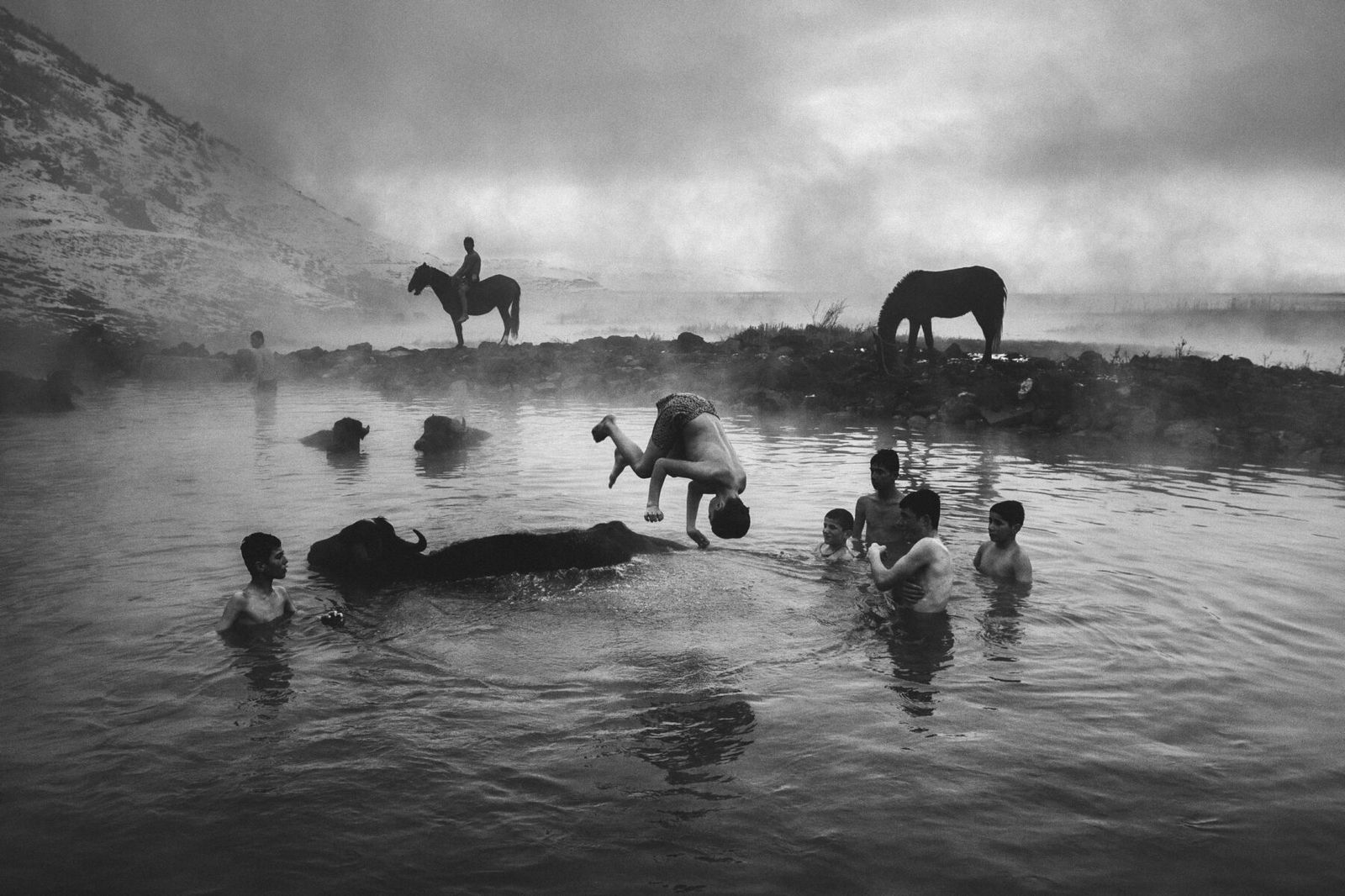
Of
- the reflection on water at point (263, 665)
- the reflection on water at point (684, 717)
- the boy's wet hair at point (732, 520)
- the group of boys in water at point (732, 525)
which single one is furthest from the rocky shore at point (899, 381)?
the reflection on water at point (263, 665)

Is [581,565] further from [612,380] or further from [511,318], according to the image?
[511,318]

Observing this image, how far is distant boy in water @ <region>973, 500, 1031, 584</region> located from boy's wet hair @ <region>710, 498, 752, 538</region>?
Answer: 2.28 metres

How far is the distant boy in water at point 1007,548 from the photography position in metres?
7.54

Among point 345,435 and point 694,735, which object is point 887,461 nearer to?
point 694,735

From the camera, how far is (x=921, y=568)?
693 cm

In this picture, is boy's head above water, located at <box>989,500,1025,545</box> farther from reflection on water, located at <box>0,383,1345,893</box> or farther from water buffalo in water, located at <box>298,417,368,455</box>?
water buffalo in water, located at <box>298,417,368,455</box>

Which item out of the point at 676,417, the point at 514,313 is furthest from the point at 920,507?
the point at 514,313

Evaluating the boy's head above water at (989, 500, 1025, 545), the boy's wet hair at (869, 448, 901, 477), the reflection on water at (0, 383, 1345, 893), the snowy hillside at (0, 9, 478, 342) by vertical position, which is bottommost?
the reflection on water at (0, 383, 1345, 893)

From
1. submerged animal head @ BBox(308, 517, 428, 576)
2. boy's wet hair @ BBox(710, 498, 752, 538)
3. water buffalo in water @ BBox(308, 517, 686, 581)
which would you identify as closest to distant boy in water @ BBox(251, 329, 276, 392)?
water buffalo in water @ BBox(308, 517, 686, 581)

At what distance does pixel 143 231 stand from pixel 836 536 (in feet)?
190

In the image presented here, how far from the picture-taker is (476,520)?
10414mm

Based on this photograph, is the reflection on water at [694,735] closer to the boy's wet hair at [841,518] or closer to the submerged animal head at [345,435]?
the boy's wet hair at [841,518]

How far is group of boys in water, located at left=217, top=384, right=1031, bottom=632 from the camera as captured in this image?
21.4 feet

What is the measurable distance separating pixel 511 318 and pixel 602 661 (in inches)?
1123
